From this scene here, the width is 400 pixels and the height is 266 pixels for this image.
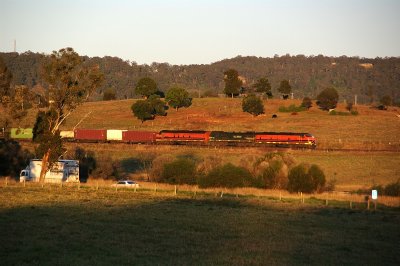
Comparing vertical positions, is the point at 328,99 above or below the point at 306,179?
above

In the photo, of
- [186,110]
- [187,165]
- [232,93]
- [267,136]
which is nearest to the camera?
[187,165]

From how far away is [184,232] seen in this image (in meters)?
24.8

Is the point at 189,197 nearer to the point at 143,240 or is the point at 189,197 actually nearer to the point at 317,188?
the point at 317,188

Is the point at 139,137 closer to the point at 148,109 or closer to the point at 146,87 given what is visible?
the point at 148,109

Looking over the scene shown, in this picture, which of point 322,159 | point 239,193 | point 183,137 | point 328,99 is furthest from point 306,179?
point 328,99

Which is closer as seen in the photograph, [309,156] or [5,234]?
[5,234]

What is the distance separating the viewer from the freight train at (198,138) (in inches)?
3339

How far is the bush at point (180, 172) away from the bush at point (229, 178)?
2363 millimetres

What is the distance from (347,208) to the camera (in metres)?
37.7

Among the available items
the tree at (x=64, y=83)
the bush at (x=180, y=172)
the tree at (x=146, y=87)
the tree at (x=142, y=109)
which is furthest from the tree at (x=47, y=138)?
the tree at (x=146, y=87)

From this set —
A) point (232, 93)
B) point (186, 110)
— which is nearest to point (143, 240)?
point (186, 110)

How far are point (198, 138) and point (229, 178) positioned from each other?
38032 mm

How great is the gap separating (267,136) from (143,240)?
215 feet

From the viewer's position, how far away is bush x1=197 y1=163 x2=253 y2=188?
50844mm
